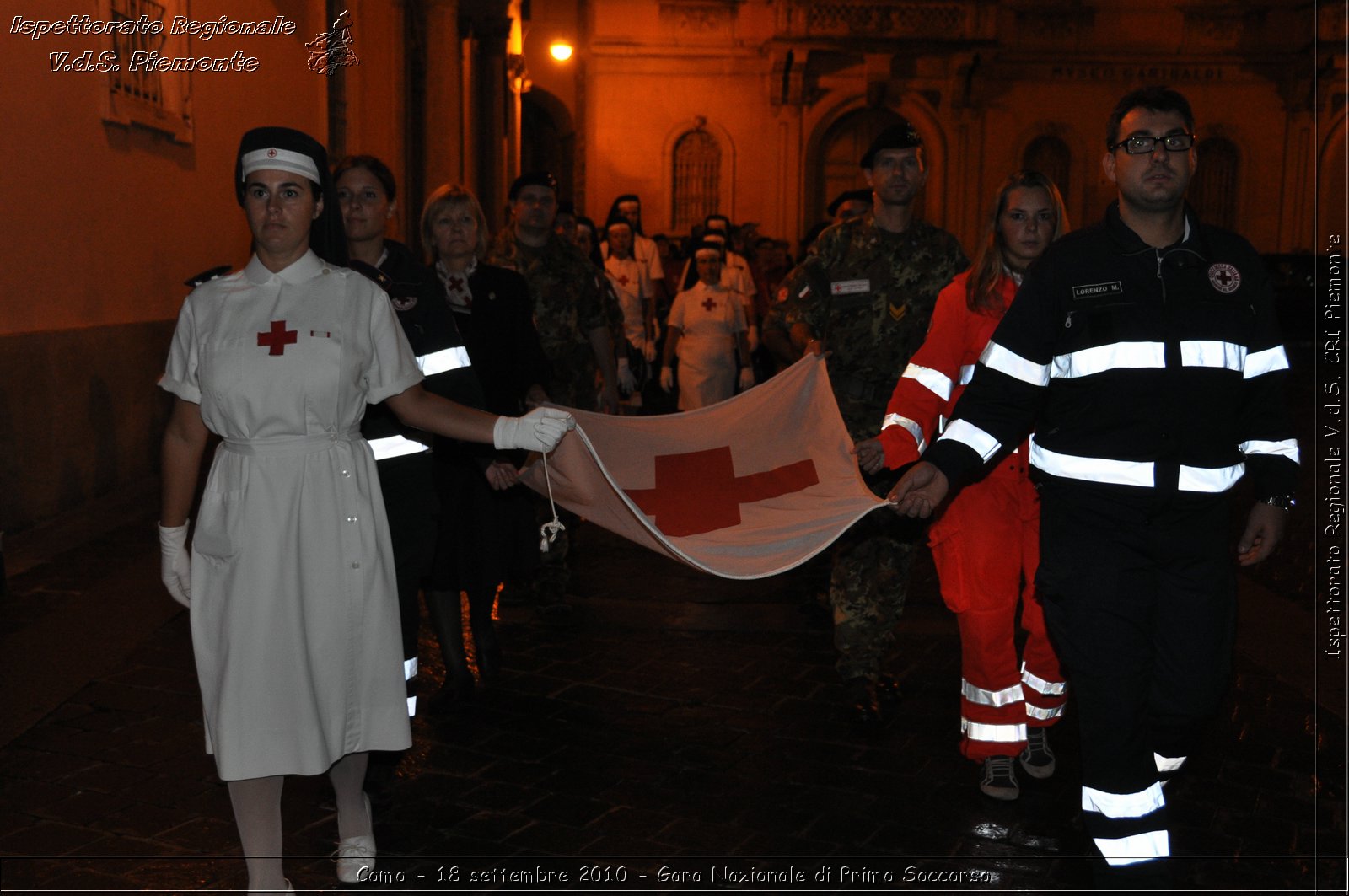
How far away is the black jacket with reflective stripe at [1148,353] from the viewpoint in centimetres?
382

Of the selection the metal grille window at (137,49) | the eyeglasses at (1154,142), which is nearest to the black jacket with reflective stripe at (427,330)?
the eyeglasses at (1154,142)

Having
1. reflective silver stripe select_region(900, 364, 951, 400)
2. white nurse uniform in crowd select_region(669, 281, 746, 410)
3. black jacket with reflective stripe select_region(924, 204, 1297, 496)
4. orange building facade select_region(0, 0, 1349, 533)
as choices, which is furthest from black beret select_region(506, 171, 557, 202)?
orange building facade select_region(0, 0, 1349, 533)

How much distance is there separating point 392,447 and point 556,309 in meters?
3.09

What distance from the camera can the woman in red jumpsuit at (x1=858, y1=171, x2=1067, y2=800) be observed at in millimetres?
5082

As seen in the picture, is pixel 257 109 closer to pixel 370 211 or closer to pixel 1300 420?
pixel 370 211

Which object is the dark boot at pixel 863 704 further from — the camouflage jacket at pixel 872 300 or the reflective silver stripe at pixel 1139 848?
the reflective silver stripe at pixel 1139 848

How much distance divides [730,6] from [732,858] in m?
31.7

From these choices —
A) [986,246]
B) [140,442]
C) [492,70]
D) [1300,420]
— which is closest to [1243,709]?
[986,246]

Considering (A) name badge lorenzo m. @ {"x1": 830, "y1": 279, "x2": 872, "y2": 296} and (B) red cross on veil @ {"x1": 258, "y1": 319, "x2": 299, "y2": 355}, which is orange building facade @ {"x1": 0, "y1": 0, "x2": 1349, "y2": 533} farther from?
(B) red cross on veil @ {"x1": 258, "y1": 319, "x2": 299, "y2": 355}

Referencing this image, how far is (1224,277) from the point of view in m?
3.88

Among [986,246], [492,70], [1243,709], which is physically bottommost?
[1243,709]

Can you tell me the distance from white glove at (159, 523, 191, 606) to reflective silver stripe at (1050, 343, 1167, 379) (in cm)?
259

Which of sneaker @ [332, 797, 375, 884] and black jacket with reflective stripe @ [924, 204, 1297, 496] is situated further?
sneaker @ [332, 797, 375, 884]

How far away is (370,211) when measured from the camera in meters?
5.29
